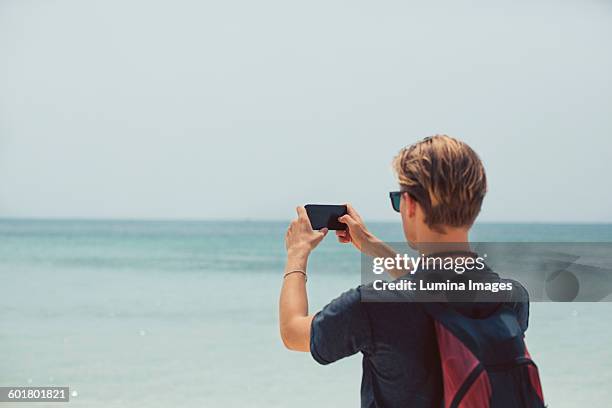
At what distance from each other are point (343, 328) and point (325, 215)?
0.21 meters

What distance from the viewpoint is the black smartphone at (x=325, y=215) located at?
915 millimetres

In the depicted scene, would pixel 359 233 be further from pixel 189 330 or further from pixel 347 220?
pixel 189 330

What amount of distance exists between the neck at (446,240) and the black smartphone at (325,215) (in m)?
0.16

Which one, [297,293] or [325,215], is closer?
[297,293]

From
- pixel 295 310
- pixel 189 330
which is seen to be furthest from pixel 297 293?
pixel 189 330

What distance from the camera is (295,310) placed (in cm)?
82

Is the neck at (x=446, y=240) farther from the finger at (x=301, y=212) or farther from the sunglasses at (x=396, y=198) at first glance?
the finger at (x=301, y=212)

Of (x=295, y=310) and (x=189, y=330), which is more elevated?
(x=189, y=330)

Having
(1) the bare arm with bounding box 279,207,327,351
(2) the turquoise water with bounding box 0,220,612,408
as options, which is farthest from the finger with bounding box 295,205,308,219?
(2) the turquoise water with bounding box 0,220,612,408

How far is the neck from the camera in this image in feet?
2.63

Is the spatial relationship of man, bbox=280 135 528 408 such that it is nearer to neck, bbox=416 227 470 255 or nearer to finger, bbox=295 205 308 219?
neck, bbox=416 227 470 255

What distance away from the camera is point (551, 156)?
13.4 metres

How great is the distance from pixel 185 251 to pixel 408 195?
11645 millimetres

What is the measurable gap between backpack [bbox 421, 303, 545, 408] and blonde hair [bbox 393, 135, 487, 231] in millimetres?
98
